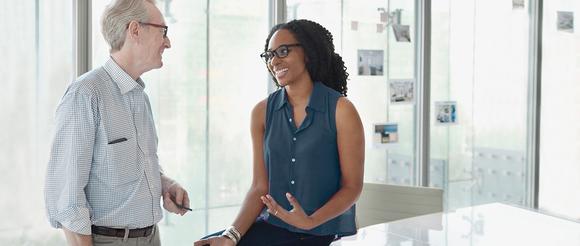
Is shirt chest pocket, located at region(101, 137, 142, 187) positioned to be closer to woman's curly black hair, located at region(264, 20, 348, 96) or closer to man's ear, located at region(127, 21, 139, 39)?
man's ear, located at region(127, 21, 139, 39)

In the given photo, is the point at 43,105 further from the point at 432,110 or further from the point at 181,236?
the point at 432,110

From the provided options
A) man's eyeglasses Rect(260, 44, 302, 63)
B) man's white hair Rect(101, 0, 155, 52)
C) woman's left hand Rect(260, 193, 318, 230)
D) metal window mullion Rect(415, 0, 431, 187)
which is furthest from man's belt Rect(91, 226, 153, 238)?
metal window mullion Rect(415, 0, 431, 187)

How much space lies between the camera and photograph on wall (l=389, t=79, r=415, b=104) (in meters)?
4.33

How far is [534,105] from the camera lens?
5.15 meters

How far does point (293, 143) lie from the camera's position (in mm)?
1920

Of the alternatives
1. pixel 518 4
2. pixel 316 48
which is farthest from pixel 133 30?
pixel 518 4

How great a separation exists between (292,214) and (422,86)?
287 cm

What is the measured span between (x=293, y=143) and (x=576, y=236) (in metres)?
1.12

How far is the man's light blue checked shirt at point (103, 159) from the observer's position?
1.64 meters

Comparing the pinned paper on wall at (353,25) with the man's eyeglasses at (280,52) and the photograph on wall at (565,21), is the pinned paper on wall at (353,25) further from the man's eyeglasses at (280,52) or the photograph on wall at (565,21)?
the man's eyeglasses at (280,52)

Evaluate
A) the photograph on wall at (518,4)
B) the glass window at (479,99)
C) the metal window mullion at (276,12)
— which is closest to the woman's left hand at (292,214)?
the metal window mullion at (276,12)

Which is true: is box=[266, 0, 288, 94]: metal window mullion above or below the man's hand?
above

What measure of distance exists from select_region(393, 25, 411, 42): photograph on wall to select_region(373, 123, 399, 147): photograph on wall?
57 cm

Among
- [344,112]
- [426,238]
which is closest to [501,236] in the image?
[426,238]
